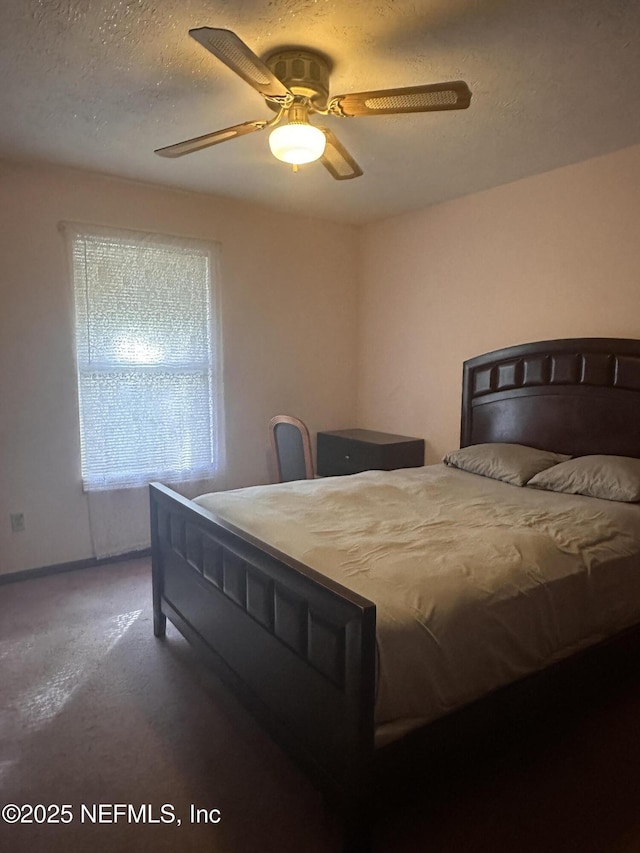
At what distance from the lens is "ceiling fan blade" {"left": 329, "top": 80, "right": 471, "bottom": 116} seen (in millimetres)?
1830

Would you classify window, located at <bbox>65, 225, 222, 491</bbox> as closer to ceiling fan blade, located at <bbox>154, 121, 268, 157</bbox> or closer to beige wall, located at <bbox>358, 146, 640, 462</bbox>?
ceiling fan blade, located at <bbox>154, 121, 268, 157</bbox>

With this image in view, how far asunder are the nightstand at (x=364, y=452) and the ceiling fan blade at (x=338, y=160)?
189 centimetres

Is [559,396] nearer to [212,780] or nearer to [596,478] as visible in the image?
[596,478]

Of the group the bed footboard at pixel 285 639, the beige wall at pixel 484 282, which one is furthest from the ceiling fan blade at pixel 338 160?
the bed footboard at pixel 285 639

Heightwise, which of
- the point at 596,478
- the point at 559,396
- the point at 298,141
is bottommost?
the point at 596,478

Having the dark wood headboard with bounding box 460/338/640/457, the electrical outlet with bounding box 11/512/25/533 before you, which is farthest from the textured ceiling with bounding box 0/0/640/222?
the electrical outlet with bounding box 11/512/25/533

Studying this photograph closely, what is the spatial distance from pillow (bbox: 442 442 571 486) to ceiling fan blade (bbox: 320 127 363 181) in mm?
1723

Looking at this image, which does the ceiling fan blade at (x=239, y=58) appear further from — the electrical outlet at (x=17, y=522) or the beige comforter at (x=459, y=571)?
the electrical outlet at (x=17, y=522)

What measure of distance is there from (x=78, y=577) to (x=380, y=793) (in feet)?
8.55

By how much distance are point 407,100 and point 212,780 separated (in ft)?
7.87

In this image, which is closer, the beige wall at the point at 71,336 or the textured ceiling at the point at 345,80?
the textured ceiling at the point at 345,80

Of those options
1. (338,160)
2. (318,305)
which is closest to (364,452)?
(318,305)

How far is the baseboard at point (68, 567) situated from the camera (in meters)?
3.40

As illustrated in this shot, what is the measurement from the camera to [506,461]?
3152 mm
